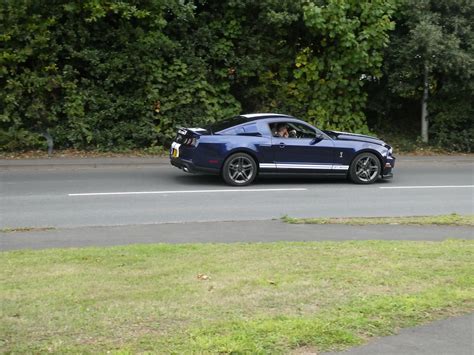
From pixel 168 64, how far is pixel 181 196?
8203 mm

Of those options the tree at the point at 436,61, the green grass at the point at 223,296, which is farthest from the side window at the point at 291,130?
the tree at the point at 436,61

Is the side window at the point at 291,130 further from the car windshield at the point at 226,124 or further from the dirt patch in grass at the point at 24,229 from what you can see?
the dirt patch in grass at the point at 24,229

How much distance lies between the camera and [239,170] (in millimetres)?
13789

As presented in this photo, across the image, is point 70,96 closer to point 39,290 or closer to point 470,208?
point 470,208

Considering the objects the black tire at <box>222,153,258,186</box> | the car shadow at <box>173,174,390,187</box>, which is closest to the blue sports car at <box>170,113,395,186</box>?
the black tire at <box>222,153,258,186</box>

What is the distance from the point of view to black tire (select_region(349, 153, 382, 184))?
1452cm

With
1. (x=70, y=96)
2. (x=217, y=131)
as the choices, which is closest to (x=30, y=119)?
(x=70, y=96)

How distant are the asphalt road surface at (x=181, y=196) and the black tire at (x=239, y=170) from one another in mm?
287

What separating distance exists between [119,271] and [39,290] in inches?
37.5

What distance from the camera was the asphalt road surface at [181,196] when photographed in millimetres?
10453

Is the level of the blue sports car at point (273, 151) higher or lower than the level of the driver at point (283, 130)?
lower

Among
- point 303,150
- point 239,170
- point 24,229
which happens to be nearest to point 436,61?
point 303,150

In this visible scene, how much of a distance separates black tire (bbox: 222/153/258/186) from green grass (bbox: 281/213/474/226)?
3842 mm

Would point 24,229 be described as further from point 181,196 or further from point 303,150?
point 303,150
